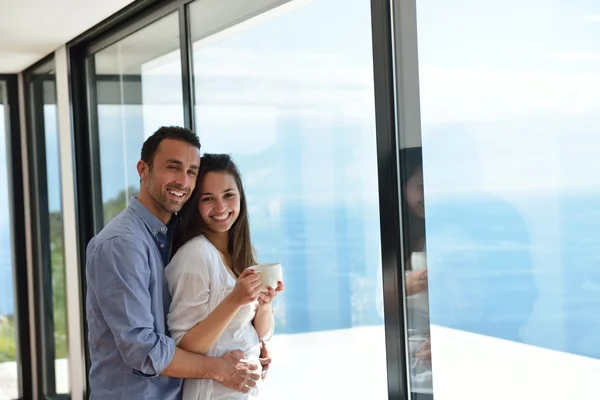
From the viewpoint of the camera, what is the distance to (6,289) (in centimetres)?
606

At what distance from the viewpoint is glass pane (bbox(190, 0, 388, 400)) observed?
255 cm

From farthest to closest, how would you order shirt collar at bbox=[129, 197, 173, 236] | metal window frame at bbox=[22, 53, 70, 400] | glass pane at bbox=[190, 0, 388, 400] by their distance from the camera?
metal window frame at bbox=[22, 53, 70, 400] < glass pane at bbox=[190, 0, 388, 400] < shirt collar at bbox=[129, 197, 173, 236]

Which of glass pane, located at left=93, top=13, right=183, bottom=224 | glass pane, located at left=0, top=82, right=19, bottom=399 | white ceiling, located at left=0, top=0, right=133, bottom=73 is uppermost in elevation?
white ceiling, located at left=0, top=0, right=133, bottom=73

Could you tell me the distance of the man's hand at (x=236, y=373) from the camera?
7.24ft

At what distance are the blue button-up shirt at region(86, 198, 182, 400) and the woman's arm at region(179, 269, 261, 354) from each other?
0.19 feet

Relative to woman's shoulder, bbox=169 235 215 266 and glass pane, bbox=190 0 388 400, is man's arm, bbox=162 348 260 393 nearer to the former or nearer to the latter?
A: woman's shoulder, bbox=169 235 215 266

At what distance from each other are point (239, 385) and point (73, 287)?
10.4ft

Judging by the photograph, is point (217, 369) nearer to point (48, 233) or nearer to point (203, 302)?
point (203, 302)

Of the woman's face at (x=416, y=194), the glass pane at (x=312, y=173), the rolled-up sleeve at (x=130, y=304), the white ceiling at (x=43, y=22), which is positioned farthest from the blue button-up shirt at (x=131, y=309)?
the white ceiling at (x=43, y=22)

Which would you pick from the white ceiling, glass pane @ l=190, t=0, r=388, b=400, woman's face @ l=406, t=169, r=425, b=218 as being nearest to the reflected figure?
woman's face @ l=406, t=169, r=425, b=218

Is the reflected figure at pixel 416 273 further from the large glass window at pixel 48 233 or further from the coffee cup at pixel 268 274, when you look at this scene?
the large glass window at pixel 48 233

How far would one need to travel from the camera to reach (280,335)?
299 cm

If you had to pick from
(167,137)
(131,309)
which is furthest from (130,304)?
(167,137)

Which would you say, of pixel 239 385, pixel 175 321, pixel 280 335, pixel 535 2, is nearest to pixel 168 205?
pixel 175 321
